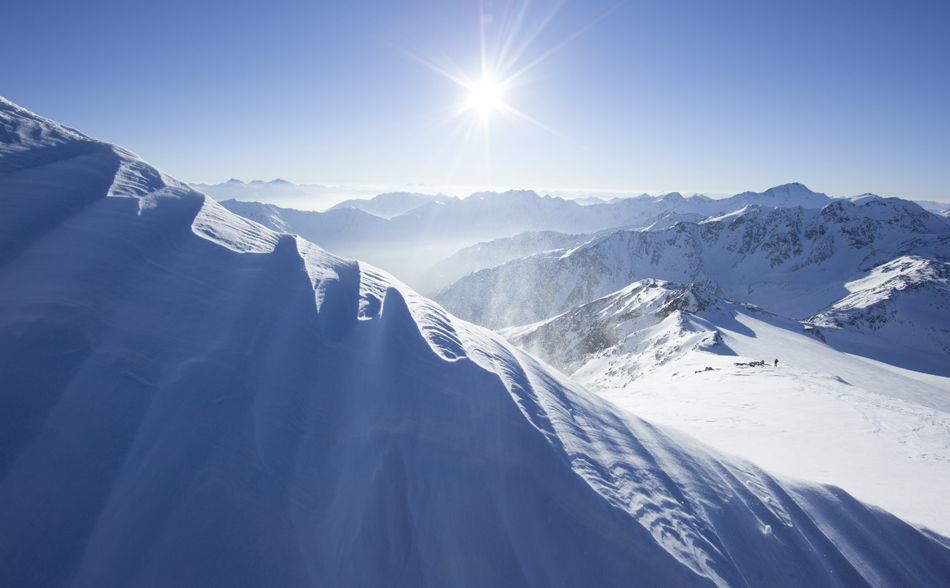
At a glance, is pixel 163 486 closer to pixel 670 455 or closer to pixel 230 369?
pixel 230 369

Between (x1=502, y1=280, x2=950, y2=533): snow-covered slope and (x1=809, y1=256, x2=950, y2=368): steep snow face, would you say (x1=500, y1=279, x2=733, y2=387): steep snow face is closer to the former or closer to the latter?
(x1=502, y1=280, x2=950, y2=533): snow-covered slope

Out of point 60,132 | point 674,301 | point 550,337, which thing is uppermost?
point 674,301

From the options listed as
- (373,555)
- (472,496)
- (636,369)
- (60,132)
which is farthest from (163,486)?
(636,369)

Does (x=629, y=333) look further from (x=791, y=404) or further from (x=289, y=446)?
(x=289, y=446)

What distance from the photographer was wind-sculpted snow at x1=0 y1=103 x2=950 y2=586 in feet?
12.8

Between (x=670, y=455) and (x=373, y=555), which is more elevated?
(x=670, y=455)

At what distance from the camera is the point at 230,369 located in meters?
5.14

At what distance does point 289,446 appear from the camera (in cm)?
492

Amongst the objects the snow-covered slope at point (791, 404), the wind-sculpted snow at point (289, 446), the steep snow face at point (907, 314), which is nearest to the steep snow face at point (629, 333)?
the snow-covered slope at point (791, 404)

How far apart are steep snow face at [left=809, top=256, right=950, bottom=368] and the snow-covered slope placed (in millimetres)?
51121

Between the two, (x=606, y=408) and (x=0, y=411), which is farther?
(x=606, y=408)

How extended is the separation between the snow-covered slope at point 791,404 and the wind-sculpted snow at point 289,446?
5149 millimetres

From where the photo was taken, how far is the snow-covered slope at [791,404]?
1193cm

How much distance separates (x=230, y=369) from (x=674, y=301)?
3052 inches
